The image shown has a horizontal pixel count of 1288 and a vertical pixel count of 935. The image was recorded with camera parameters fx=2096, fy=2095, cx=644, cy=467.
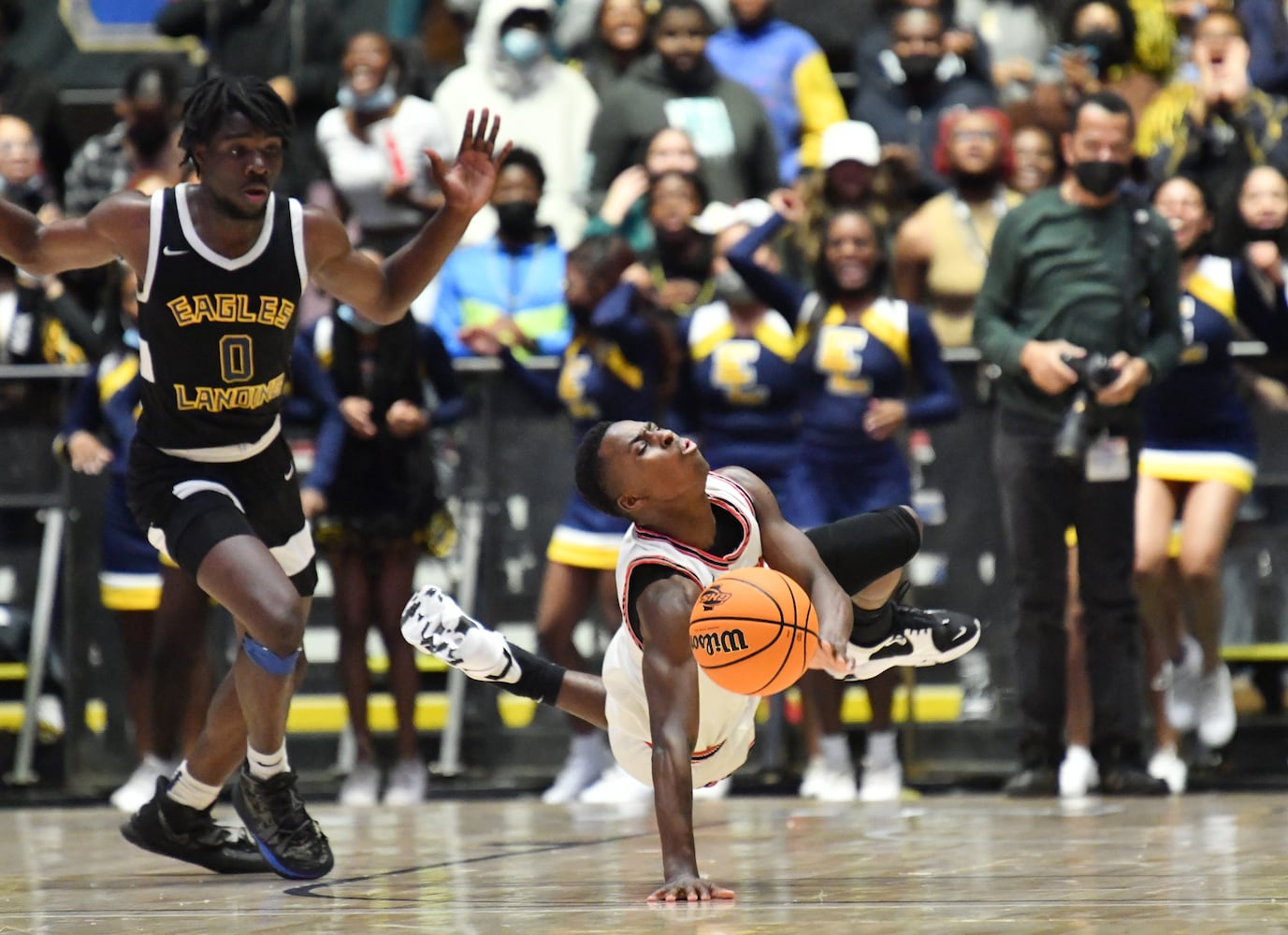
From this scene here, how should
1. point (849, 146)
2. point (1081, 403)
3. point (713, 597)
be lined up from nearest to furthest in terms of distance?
point (713, 597) < point (1081, 403) < point (849, 146)

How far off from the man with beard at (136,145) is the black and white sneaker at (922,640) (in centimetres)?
592

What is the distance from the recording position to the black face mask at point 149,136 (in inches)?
459

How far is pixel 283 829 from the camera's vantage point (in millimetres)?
6824

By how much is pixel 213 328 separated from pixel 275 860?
173 cm

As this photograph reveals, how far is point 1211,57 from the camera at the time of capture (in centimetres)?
1119

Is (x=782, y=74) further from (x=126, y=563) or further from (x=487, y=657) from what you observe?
(x=487, y=657)

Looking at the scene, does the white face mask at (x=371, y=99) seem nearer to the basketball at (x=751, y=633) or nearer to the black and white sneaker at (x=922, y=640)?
the black and white sneaker at (x=922, y=640)

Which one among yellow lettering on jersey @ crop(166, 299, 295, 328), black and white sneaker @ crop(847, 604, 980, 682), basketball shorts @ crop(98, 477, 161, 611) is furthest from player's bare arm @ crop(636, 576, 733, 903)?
basketball shorts @ crop(98, 477, 161, 611)

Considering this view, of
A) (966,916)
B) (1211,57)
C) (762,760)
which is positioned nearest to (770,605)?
(966,916)

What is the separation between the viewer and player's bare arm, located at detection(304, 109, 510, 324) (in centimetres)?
678

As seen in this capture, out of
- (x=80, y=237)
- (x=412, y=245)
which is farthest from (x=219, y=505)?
(x=412, y=245)

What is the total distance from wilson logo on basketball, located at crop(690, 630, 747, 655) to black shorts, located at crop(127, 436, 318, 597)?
1.60m

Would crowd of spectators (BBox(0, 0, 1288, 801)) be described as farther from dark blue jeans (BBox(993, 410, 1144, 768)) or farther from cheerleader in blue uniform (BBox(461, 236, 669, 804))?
dark blue jeans (BBox(993, 410, 1144, 768))

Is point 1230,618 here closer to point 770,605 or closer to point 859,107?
point 859,107
